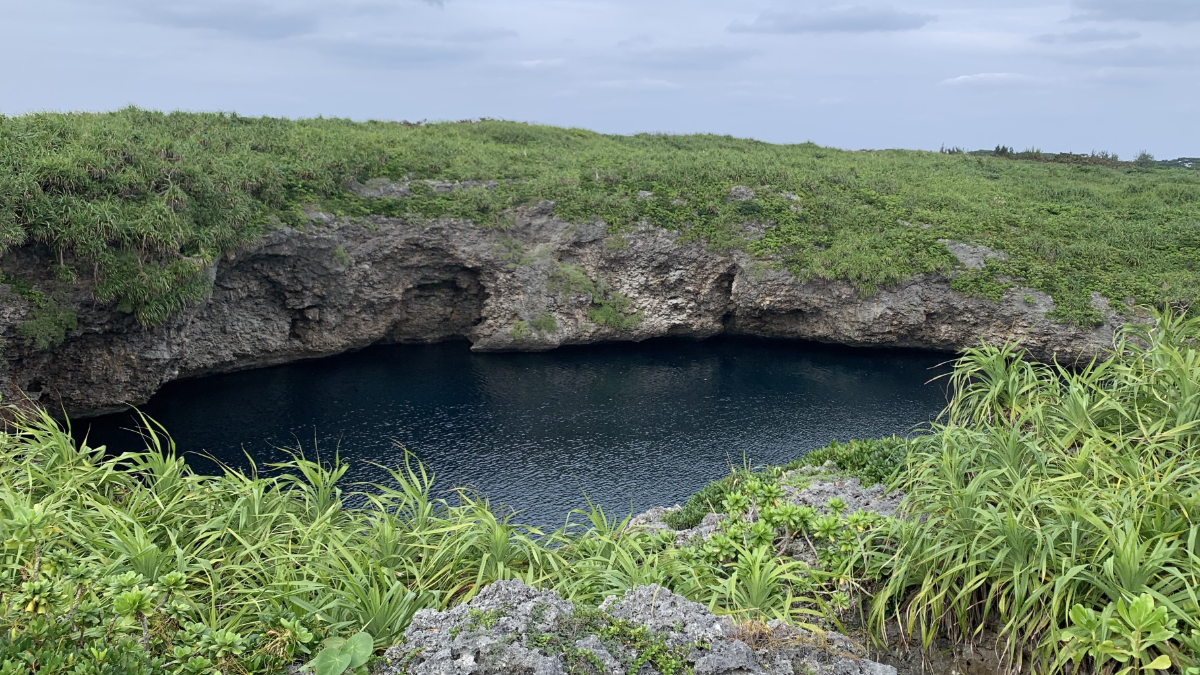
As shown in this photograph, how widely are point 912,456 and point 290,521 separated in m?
6.28

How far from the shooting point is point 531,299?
1086 inches

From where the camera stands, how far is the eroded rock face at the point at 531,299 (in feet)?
81.3

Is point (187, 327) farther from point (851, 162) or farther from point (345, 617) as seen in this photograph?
point (851, 162)

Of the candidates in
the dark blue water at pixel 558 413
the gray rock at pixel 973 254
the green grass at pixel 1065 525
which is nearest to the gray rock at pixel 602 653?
the green grass at pixel 1065 525

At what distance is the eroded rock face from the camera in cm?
2477

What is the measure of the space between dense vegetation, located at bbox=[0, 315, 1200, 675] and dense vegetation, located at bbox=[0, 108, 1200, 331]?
1310 centimetres

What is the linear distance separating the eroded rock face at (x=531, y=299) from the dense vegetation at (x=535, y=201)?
746 millimetres

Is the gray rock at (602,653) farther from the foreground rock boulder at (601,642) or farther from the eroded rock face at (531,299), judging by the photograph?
the eroded rock face at (531,299)

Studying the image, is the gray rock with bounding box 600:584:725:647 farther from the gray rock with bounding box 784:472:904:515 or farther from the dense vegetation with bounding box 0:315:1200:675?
the gray rock with bounding box 784:472:904:515

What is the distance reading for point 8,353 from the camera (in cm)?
1784

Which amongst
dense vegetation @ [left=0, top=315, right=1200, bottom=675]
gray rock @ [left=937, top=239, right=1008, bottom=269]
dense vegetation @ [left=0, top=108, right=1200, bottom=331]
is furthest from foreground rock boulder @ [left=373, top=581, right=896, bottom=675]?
gray rock @ [left=937, top=239, right=1008, bottom=269]

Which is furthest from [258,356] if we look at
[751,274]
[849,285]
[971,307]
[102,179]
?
[971,307]

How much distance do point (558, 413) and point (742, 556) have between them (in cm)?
1592

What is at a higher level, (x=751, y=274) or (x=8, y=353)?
(x=751, y=274)
